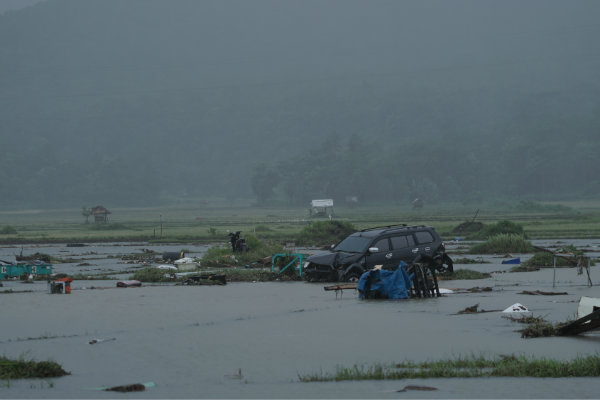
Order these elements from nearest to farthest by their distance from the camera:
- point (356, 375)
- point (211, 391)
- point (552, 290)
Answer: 1. point (211, 391)
2. point (356, 375)
3. point (552, 290)

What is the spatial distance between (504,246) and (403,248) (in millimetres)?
16432

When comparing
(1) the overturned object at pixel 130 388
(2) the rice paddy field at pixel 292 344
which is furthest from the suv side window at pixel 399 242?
(1) the overturned object at pixel 130 388

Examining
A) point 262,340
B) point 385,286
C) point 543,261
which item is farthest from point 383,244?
point 262,340

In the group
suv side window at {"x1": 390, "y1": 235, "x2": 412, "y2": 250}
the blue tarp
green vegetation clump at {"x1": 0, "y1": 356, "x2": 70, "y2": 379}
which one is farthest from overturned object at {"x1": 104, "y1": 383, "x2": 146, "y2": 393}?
suv side window at {"x1": 390, "y1": 235, "x2": 412, "y2": 250}

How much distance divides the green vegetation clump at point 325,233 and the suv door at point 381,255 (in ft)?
79.5

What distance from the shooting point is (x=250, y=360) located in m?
12.8

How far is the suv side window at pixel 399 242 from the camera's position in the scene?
2564 cm

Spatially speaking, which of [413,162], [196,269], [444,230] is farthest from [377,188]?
[196,269]

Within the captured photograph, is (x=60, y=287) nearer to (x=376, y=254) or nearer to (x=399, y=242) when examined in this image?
(x=376, y=254)

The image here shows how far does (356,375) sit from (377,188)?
165m

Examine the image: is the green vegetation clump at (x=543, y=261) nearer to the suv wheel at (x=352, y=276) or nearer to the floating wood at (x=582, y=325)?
the suv wheel at (x=352, y=276)

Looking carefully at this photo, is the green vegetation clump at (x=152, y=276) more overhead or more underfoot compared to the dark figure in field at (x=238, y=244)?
more underfoot

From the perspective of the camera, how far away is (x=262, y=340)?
14648 millimetres

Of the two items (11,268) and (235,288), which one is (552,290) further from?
(11,268)
